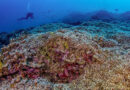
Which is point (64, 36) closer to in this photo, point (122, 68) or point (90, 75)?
point (90, 75)

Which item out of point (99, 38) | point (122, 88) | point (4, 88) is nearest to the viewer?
point (122, 88)

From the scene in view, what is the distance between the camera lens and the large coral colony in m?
2.81

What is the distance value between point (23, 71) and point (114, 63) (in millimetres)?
2349

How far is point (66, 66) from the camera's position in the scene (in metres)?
3.10

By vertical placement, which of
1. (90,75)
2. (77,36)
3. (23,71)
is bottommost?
(90,75)

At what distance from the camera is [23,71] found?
3.08m

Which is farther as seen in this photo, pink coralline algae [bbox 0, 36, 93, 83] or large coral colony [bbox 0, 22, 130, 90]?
pink coralline algae [bbox 0, 36, 93, 83]

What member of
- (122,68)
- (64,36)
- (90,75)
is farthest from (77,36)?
(122,68)

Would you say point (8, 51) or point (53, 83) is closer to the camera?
point (53, 83)

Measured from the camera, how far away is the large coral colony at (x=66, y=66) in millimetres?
2811

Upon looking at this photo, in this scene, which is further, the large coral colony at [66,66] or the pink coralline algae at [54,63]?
the pink coralline algae at [54,63]

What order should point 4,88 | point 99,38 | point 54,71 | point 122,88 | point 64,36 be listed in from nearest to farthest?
1. point 122,88
2. point 4,88
3. point 54,71
4. point 64,36
5. point 99,38

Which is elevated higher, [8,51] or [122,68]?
[8,51]

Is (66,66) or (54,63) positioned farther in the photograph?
(54,63)
